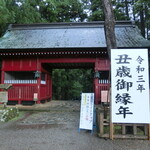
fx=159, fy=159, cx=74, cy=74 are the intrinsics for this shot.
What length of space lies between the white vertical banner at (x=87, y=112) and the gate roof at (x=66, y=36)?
4.44 m

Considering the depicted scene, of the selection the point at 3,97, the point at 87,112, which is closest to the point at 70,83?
the point at 3,97

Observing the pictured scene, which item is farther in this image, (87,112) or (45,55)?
(45,55)

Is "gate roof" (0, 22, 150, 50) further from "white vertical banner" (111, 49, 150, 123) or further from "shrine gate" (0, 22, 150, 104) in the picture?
"white vertical banner" (111, 49, 150, 123)

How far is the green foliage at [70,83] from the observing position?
16.8 meters

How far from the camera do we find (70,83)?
17766mm

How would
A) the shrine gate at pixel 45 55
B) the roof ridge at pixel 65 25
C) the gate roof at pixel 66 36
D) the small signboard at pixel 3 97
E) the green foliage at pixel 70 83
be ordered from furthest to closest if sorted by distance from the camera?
the green foliage at pixel 70 83 → the roof ridge at pixel 65 25 → the gate roof at pixel 66 36 → the shrine gate at pixel 45 55 → the small signboard at pixel 3 97

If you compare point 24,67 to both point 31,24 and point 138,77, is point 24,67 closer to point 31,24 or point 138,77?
point 31,24

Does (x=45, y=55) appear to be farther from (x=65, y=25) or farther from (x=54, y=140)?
(x=54, y=140)

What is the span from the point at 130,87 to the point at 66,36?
7.53 metres

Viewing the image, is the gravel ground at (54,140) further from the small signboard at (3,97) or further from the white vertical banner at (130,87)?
the small signboard at (3,97)

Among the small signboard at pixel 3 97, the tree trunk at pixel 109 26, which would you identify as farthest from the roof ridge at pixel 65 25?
the tree trunk at pixel 109 26

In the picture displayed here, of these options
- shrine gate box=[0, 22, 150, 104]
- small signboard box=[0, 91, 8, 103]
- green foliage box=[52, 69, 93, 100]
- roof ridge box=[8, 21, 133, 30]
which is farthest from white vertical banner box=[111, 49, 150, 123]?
green foliage box=[52, 69, 93, 100]

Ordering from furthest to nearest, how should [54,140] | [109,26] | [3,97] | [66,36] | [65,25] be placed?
1. [65,25]
2. [66,36]
3. [3,97]
4. [109,26]
5. [54,140]

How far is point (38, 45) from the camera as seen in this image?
9.06 m
